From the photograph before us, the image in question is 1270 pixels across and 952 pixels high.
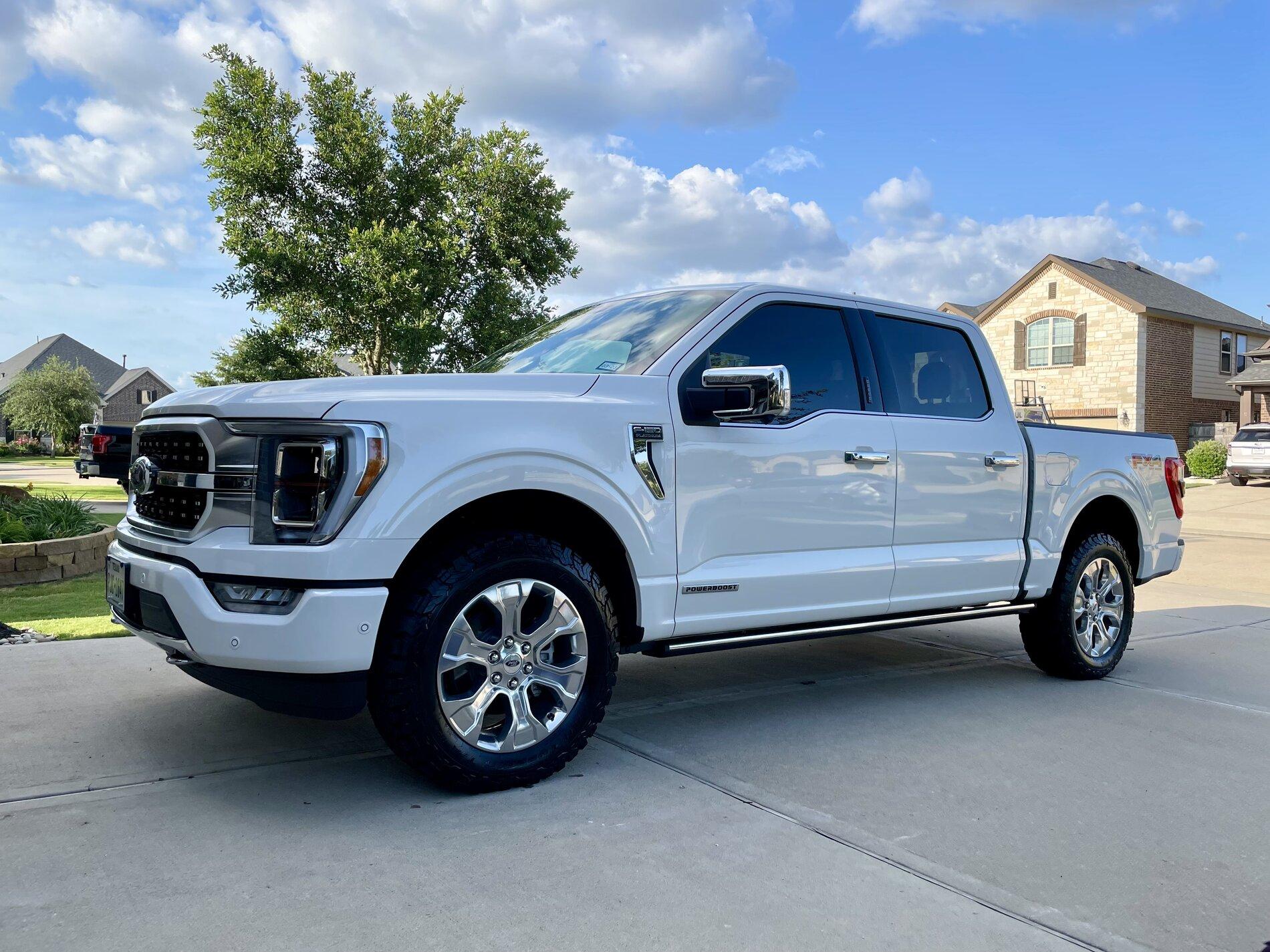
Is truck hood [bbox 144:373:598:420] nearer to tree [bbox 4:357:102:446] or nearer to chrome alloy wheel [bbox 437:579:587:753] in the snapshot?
chrome alloy wheel [bbox 437:579:587:753]

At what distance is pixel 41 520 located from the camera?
1024 centimetres

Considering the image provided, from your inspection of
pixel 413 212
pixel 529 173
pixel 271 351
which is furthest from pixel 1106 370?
pixel 271 351

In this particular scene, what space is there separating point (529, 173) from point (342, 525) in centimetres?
2737

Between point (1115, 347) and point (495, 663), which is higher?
point (1115, 347)

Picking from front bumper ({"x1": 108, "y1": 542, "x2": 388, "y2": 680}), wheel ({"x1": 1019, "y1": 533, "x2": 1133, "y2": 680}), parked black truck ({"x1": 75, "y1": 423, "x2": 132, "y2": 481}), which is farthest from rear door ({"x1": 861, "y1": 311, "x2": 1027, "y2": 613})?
parked black truck ({"x1": 75, "y1": 423, "x2": 132, "y2": 481})

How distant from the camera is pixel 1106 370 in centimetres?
3541

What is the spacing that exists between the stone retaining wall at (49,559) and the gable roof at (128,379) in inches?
3350

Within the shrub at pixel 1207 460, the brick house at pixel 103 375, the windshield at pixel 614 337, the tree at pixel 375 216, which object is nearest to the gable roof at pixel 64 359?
the brick house at pixel 103 375

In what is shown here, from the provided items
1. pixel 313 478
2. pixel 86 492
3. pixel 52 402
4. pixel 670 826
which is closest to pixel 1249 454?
pixel 86 492

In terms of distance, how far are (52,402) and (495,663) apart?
253 feet

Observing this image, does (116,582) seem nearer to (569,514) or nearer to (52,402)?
(569,514)

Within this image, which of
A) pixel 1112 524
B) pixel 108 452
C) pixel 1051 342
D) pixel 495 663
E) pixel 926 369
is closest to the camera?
pixel 495 663

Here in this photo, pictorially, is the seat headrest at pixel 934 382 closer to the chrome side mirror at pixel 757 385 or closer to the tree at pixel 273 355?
the chrome side mirror at pixel 757 385

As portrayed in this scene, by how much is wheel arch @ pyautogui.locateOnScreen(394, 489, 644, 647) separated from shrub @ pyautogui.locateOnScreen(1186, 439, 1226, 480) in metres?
32.2
